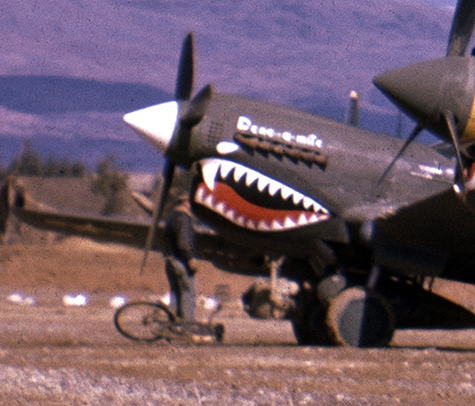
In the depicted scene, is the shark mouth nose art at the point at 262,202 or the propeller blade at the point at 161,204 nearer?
the shark mouth nose art at the point at 262,202

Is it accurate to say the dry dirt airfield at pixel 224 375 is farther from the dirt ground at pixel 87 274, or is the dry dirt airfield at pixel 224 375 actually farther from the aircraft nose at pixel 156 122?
the dirt ground at pixel 87 274

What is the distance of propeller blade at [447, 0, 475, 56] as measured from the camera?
6.22m

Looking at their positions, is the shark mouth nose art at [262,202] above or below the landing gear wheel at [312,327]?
above

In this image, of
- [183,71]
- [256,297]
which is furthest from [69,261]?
[183,71]

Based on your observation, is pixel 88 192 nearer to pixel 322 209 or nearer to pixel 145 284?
pixel 145 284

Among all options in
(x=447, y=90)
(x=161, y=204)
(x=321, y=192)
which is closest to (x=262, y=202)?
(x=321, y=192)

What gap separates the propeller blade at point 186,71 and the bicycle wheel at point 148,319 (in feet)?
8.26

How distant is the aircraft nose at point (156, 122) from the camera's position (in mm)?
8188

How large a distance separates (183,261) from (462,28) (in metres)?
4.04

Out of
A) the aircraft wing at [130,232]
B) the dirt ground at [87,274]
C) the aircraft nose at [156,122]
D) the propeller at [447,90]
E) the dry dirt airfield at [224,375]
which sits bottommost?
the dirt ground at [87,274]

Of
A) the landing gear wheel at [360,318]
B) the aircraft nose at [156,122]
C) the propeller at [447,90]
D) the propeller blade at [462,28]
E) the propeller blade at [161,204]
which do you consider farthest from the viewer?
the propeller blade at [161,204]

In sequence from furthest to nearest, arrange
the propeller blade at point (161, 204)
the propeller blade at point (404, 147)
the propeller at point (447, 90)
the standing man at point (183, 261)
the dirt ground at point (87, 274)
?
the dirt ground at point (87, 274) < the propeller blade at point (161, 204) < the standing man at point (183, 261) < the propeller blade at point (404, 147) < the propeller at point (447, 90)

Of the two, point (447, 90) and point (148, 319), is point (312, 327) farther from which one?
point (447, 90)

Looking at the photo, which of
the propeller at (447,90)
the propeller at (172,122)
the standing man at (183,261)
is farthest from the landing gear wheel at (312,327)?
the propeller at (447,90)
